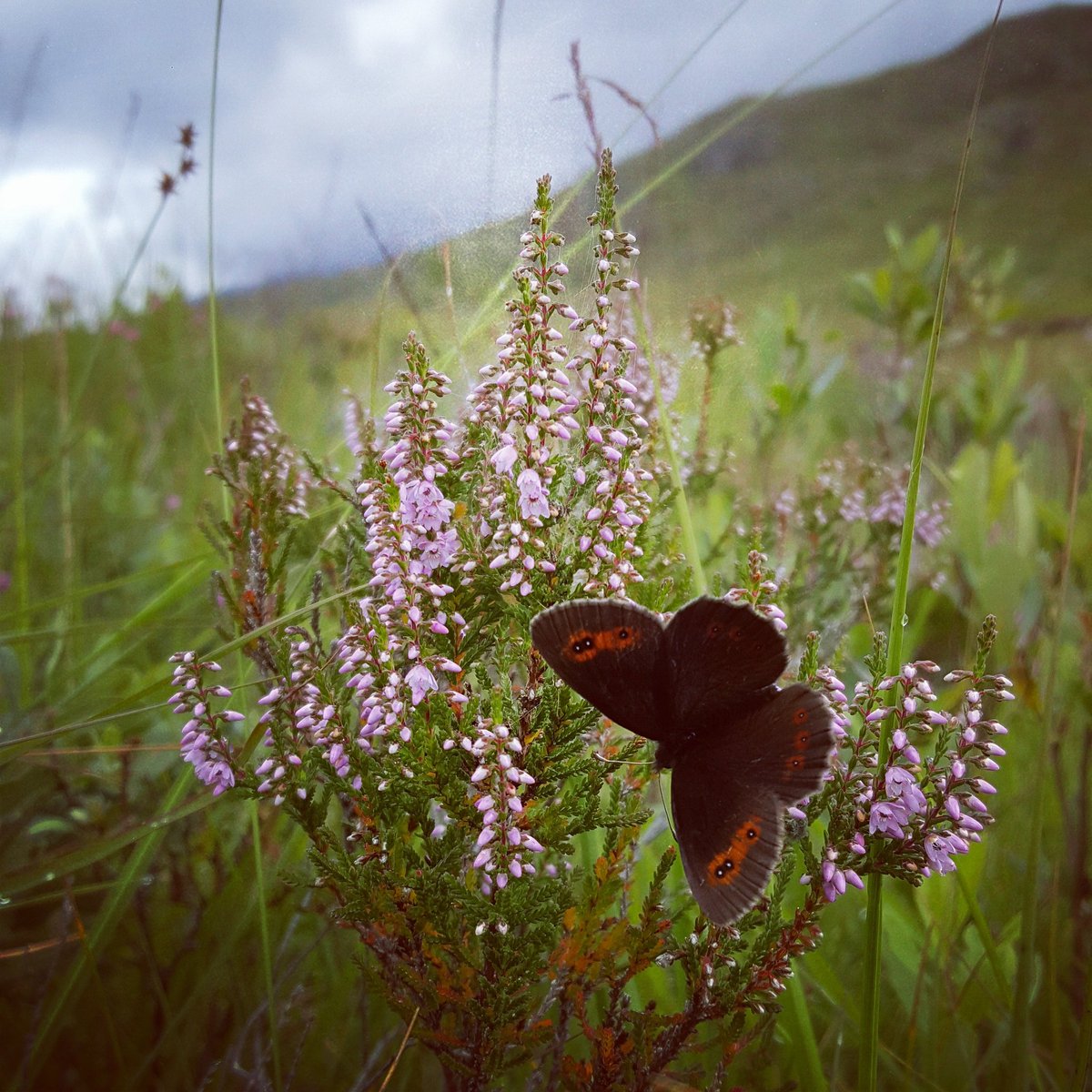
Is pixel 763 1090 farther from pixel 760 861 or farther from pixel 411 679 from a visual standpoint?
pixel 411 679

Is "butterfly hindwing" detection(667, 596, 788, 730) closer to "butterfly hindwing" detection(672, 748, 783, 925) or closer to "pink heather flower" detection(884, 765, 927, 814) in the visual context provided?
"butterfly hindwing" detection(672, 748, 783, 925)

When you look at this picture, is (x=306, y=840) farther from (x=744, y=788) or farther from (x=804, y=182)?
(x=804, y=182)

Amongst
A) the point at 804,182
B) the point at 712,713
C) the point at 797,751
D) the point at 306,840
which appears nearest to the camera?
the point at 797,751

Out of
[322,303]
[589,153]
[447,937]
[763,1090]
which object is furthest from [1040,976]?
[322,303]

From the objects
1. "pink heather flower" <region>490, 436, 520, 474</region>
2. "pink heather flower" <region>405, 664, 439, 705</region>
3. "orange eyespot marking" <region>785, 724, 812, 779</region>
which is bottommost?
"orange eyespot marking" <region>785, 724, 812, 779</region>

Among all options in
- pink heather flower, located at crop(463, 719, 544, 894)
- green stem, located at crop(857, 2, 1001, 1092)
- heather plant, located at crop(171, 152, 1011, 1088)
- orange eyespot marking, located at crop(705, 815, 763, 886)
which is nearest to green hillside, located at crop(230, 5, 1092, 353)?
heather plant, located at crop(171, 152, 1011, 1088)

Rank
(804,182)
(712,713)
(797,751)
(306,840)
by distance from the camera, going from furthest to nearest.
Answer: (804,182) < (306,840) < (712,713) < (797,751)

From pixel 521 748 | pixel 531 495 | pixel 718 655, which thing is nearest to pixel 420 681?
pixel 521 748
